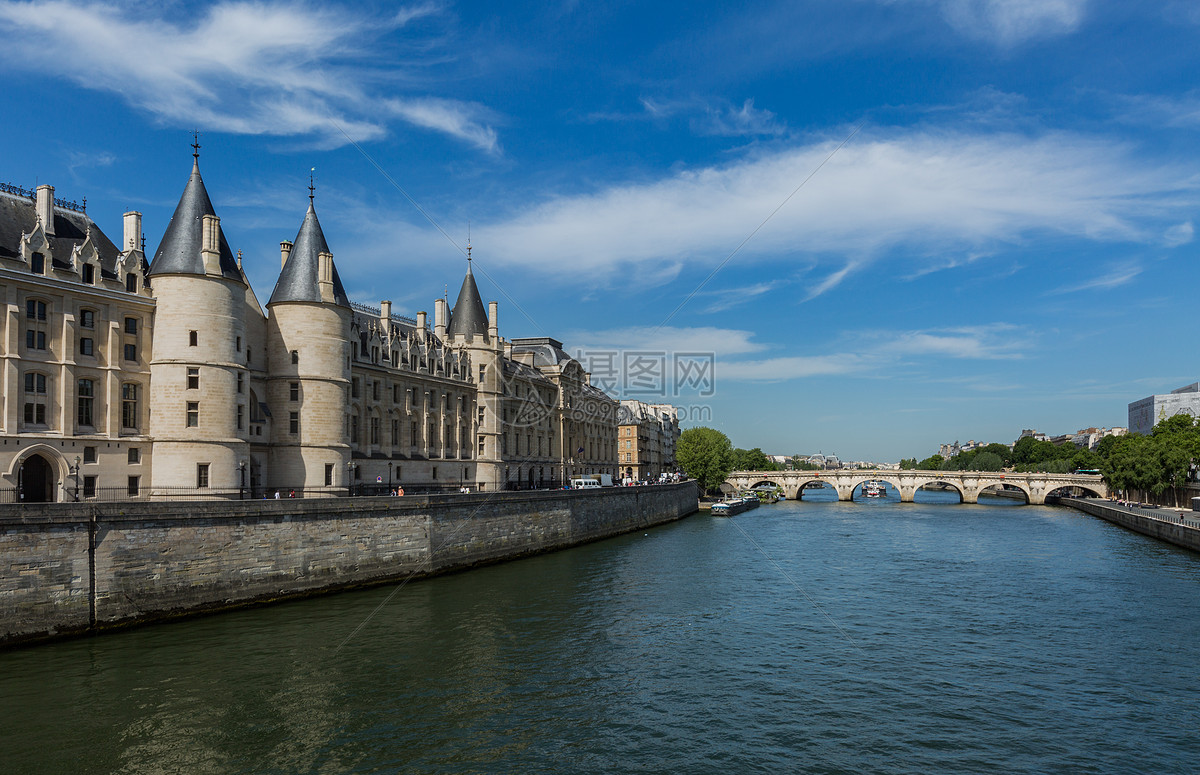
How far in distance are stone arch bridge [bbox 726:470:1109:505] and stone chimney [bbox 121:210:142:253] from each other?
383 feet

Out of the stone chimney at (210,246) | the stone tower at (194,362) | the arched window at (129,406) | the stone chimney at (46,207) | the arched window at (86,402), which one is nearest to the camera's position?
the arched window at (86,402)

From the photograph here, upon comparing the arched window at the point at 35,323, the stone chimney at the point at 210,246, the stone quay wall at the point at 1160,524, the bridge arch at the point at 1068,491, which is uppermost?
Result: the stone chimney at the point at 210,246

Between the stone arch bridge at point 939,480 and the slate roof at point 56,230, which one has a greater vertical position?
the slate roof at point 56,230

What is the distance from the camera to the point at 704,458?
412ft

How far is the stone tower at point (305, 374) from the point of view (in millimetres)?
48281

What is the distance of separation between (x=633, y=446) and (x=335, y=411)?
99371 millimetres

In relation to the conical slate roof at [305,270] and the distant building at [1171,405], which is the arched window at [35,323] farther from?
the distant building at [1171,405]

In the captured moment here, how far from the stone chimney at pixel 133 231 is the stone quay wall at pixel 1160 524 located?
2708 inches

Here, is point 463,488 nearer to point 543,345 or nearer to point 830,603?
point 543,345

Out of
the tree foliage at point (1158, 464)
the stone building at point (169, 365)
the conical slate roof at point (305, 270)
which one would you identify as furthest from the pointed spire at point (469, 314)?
the tree foliage at point (1158, 464)

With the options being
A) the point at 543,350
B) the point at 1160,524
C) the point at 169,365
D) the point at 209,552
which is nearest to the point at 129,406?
the point at 169,365

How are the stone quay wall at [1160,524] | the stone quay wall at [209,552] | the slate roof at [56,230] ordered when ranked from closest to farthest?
the stone quay wall at [209,552] < the slate roof at [56,230] < the stone quay wall at [1160,524]

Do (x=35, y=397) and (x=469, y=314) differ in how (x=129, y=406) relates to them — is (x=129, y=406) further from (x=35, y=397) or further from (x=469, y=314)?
(x=469, y=314)

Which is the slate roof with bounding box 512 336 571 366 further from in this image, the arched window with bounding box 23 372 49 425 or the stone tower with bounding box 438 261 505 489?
the arched window with bounding box 23 372 49 425
